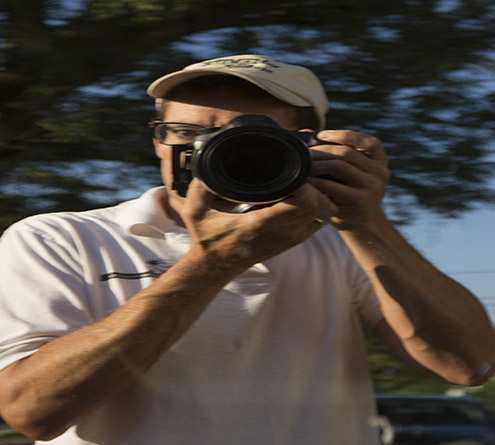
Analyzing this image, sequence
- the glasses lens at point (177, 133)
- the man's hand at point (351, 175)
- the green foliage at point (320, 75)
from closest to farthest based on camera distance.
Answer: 1. the man's hand at point (351, 175)
2. the glasses lens at point (177, 133)
3. the green foliage at point (320, 75)

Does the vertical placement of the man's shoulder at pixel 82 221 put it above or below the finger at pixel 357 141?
below

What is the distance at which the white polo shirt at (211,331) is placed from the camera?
3.42ft

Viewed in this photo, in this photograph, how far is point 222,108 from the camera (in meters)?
1.27

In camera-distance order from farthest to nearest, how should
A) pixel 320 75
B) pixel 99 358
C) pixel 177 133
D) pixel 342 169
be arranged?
1. pixel 320 75
2. pixel 177 133
3. pixel 342 169
4. pixel 99 358

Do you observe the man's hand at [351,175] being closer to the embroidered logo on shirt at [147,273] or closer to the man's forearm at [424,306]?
the man's forearm at [424,306]

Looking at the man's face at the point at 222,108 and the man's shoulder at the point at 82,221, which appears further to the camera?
the man's face at the point at 222,108

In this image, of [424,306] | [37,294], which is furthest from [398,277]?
[37,294]

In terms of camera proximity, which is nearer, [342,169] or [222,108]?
[342,169]

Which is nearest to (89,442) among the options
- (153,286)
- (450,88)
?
(153,286)

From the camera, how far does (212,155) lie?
1.06 m

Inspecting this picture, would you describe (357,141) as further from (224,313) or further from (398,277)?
(224,313)

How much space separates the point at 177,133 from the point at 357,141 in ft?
1.03

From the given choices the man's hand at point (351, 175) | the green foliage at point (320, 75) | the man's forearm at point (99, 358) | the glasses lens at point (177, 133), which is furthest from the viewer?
the green foliage at point (320, 75)

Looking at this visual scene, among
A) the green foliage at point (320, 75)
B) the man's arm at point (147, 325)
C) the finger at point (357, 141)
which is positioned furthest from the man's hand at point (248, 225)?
the green foliage at point (320, 75)
